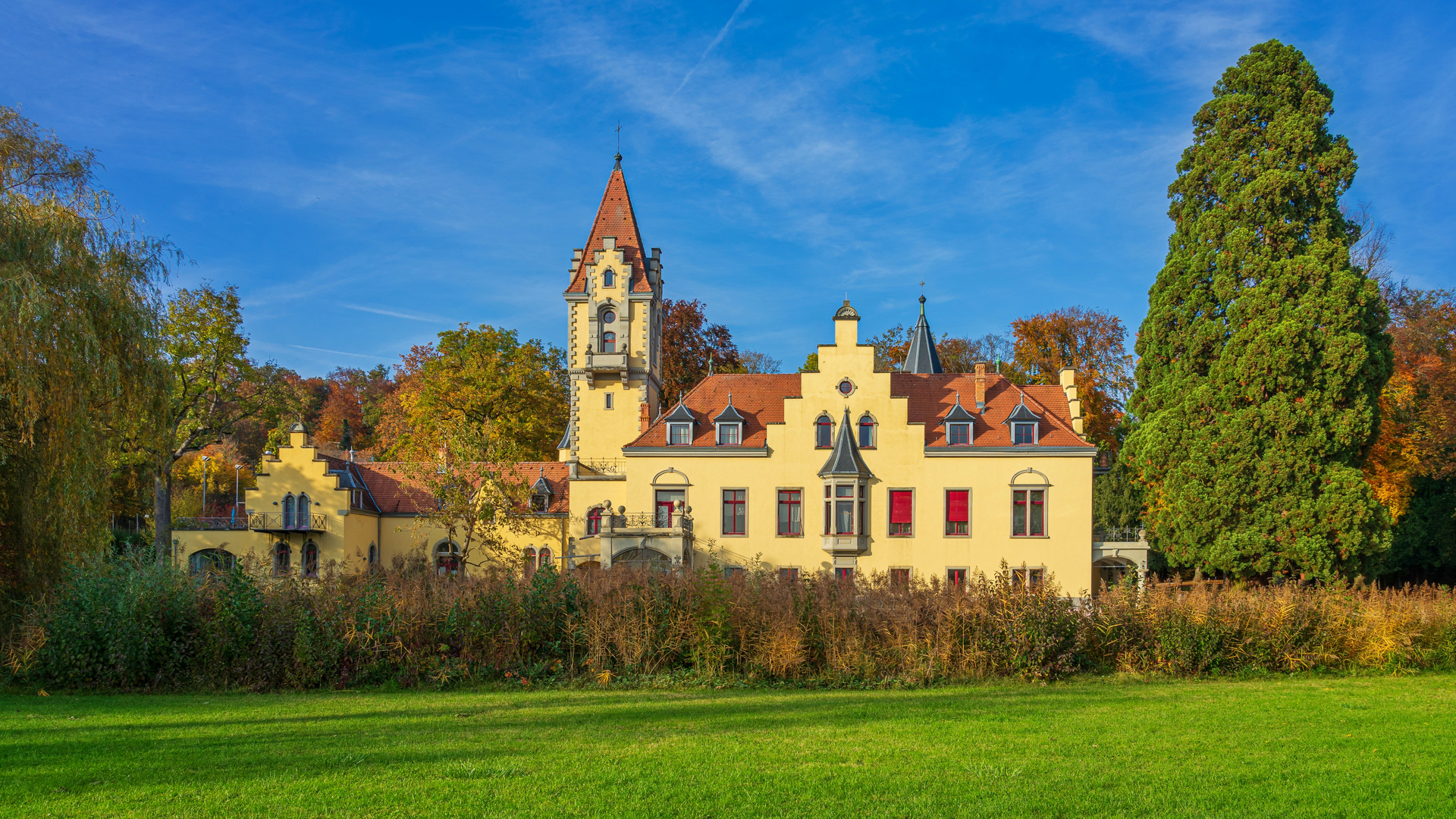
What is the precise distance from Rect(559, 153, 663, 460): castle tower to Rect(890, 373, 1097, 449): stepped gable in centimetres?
981

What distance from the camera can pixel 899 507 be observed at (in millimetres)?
31734

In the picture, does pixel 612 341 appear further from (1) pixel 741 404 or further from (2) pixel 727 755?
(2) pixel 727 755

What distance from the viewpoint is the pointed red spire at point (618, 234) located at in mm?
37531

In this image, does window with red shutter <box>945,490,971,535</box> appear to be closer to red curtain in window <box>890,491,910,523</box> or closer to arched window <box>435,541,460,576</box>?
red curtain in window <box>890,491,910,523</box>

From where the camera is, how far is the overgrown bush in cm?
1355

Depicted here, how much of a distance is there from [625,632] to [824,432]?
18.8 metres

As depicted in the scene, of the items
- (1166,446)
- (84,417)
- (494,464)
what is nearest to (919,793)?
(84,417)

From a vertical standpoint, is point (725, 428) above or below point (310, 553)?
above

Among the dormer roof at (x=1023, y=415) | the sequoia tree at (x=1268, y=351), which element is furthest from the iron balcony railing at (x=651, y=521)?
the sequoia tree at (x=1268, y=351)

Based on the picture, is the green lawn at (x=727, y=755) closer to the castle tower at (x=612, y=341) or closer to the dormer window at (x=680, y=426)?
the dormer window at (x=680, y=426)

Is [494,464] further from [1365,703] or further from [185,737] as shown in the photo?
[1365,703]

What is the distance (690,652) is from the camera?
1443 centimetres

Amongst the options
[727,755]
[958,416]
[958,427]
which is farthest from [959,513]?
[727,755]

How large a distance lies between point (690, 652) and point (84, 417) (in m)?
10.7
